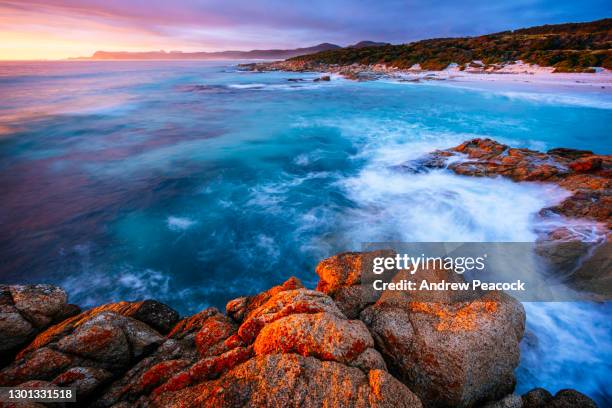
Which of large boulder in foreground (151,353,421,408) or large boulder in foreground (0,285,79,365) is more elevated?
large boulder in foreground (151,353,421,408)

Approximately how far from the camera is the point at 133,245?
7.98m

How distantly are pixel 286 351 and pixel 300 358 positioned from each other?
0.65 ft

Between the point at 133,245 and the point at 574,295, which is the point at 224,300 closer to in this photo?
the point at 133,245

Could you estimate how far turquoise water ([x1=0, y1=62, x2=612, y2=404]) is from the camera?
6.56 metres

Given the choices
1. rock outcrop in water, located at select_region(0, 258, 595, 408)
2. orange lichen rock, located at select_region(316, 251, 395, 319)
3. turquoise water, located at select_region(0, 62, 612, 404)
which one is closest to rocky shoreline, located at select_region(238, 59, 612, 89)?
turquoise water, located at select_region(0, 62, 612, 404)

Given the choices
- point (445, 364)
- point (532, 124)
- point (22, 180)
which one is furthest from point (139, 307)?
point (532, 124)

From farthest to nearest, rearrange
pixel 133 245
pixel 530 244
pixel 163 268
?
pixel 133 245 → pixel 163 268 → pixel 530 244

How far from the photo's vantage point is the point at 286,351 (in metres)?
3.01

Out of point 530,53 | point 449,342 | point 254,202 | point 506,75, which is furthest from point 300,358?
point 530,53

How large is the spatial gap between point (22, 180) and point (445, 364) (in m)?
16.3

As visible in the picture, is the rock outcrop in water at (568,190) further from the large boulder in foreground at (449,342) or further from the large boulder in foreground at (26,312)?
the large boulder in foreground at (26,312)

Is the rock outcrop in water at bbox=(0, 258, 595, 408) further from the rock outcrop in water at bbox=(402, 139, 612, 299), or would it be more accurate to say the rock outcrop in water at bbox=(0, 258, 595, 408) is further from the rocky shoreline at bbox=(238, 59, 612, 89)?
the rocky shoreline at bbox=(238, 59, 612, 89)

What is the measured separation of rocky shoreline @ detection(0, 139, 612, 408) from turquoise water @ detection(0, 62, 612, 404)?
61.6 inches

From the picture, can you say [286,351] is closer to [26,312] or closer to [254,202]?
[26,312]
